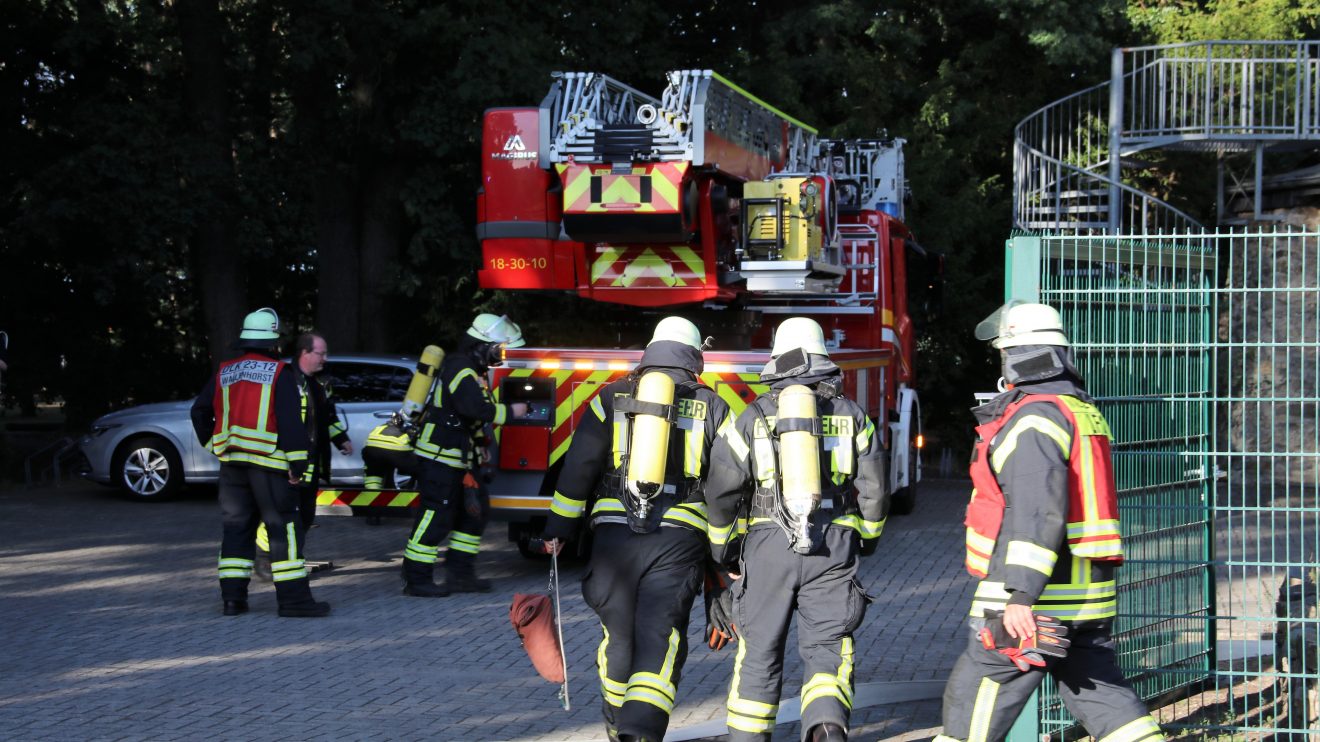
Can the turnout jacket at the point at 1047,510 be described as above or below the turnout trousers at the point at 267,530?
above

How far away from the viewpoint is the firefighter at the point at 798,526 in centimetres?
529

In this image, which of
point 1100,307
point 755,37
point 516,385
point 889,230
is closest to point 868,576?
point 516,385

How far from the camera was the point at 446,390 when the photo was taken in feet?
31.3

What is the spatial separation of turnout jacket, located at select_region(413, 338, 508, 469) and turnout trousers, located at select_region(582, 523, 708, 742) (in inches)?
151

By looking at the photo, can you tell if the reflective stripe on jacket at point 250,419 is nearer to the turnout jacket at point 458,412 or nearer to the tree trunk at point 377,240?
the turnout jacket at point 458,412

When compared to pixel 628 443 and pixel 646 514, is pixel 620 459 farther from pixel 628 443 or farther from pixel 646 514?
pixel 646 514

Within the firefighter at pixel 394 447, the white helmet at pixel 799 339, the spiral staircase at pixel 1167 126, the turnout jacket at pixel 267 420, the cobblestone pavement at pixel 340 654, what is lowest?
the cobblestone pavement at pixel 340 654

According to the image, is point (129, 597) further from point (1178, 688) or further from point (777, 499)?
point (1178, 688)

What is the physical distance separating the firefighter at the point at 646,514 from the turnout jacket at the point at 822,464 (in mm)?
187

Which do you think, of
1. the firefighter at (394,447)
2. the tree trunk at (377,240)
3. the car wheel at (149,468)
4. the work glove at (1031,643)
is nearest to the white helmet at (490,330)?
the firefighter at (394,447)

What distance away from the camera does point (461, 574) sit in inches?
390

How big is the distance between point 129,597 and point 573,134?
452cm

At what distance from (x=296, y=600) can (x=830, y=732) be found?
4745mm

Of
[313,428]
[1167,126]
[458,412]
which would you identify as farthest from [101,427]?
[1167,126]
